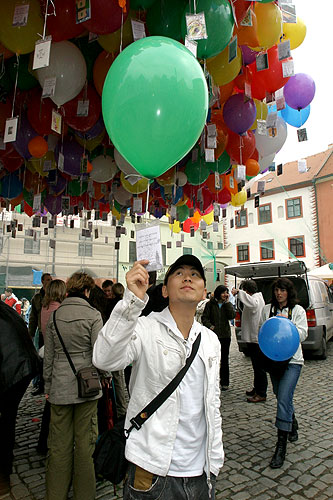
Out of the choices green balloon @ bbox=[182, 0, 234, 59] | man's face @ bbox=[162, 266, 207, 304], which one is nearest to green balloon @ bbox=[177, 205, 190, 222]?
green balloon @ bbox=[182, 0, 234, 59]

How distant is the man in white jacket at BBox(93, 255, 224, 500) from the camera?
1361 mm

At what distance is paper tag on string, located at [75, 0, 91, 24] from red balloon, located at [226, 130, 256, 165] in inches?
98.5

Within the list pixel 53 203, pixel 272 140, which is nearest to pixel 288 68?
pixel 272 140

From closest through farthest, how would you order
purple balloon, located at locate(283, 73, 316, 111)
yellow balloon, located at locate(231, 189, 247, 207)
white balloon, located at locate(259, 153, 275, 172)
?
purple balloon, located at locate(283, 73, 316, 111) < white balloon, located at locate(259, 153, 275, 172) < yellow balloon, located at locate(231, 189, 247, 207)

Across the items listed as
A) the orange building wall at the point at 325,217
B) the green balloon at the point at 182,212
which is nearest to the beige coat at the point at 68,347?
the green balloon at the point at 182,212

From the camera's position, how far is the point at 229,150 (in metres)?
4.59

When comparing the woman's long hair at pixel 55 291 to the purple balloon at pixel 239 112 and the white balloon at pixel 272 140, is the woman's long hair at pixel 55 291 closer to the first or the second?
the purple balloon at pixel 239 112

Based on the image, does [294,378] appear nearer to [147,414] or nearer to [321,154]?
[147,414]

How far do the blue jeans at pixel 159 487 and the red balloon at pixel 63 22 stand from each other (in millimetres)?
3129

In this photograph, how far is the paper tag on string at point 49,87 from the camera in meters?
2.76

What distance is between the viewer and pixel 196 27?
2172 mm

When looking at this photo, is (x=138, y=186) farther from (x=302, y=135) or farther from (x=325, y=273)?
(x=325, y=273)

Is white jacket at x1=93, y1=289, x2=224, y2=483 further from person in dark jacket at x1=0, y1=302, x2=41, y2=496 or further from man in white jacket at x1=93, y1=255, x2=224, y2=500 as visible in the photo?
person in dark jacket at x1=0, y1=302, x2=41, y2=496

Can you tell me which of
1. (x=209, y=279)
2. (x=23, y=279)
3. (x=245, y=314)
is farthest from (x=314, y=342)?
(x=209, y=279)
